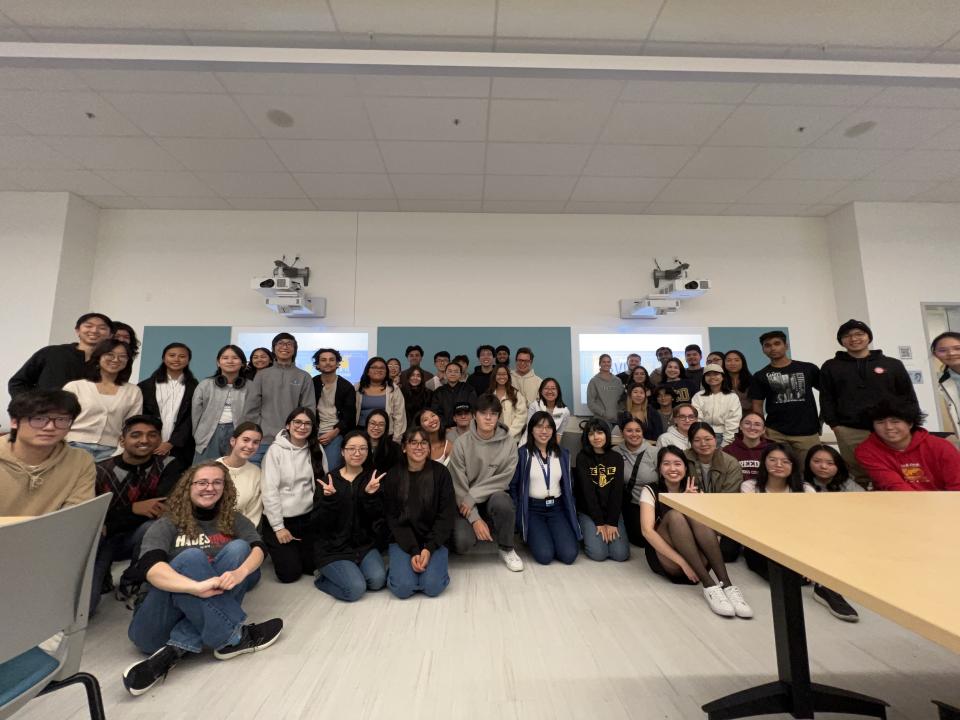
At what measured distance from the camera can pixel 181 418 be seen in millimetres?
2818

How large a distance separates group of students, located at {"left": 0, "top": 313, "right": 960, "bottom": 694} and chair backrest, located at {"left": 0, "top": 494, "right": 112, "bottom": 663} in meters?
0.72

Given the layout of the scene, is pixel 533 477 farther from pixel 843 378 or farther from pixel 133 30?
pixel 133 30

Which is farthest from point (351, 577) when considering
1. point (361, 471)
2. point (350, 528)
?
point (361, 471)

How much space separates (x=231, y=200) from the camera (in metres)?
4.54

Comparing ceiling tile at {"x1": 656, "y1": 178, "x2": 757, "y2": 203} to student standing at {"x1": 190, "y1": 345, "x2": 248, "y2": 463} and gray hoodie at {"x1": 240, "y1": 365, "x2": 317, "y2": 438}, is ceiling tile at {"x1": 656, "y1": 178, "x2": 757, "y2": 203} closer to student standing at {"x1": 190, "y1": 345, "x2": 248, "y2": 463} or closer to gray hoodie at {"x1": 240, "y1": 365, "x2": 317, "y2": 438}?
gray hoodie at {"x1": 240, "y1": 365, "x2": 317, "y2": 438}

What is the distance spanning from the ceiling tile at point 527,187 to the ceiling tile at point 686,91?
45.7 inches

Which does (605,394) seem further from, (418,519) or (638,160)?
(418,519)

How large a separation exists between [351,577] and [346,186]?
3.72 metres

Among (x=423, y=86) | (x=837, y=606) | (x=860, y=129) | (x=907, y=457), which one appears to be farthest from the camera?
(x=860, y=129)

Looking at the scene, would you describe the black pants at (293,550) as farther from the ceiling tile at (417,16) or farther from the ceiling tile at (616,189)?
the ceiling tile at (616,189)

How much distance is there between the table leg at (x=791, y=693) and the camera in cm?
132

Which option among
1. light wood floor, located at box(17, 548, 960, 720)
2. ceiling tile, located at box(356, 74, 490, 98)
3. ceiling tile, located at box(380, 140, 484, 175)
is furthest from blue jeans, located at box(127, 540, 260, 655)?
ceiling tile, located at box(380, 140, 484, 175)

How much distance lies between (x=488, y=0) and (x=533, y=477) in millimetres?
3002

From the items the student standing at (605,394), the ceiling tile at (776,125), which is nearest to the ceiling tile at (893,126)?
the ceiling tile at (776,125)
